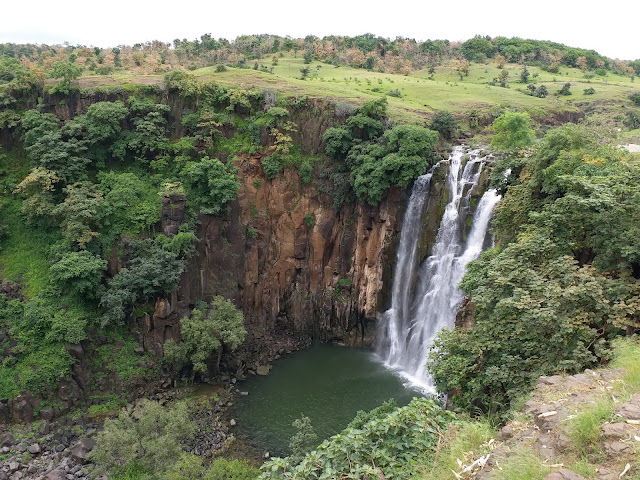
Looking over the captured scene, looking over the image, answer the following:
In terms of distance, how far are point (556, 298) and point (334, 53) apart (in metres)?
53.6

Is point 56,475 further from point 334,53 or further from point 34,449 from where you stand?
point 334,53

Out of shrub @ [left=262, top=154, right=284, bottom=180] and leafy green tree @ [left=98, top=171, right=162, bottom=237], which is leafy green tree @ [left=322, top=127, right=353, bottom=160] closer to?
shrub @ [left=262, top=154, right=284, bottom=180]

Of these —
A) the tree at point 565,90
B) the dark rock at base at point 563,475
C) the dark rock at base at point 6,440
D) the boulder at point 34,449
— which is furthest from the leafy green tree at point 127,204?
the tree at point 565,90

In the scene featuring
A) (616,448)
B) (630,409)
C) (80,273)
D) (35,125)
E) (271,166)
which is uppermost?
(35,125)

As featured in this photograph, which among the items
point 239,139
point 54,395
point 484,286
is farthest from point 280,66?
point 484,286

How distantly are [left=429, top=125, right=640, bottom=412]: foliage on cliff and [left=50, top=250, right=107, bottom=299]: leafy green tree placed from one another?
18.0m

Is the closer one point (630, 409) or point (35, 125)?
point (630, 409)

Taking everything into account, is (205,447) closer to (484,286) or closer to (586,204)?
(484,286)

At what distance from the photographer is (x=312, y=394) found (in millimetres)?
23266

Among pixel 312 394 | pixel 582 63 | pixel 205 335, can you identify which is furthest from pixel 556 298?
pixel 582 63

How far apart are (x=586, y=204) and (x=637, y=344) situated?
11.0ft

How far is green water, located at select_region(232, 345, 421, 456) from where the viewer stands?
67.5 ft

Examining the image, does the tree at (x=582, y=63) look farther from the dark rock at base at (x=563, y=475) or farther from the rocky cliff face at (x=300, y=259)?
the dark rock at base at (x=563, y=475)

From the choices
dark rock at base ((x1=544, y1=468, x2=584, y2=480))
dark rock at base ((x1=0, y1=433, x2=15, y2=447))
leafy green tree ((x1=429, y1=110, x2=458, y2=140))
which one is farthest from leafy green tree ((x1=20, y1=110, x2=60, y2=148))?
dark rock at base ((x1=544, y1=468, x2=584, y2=480))
